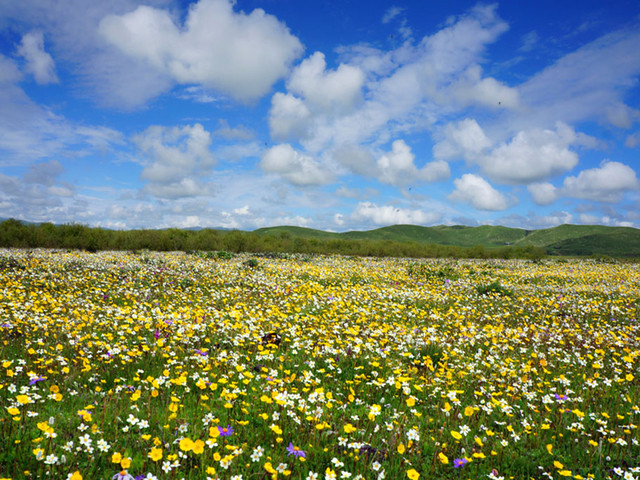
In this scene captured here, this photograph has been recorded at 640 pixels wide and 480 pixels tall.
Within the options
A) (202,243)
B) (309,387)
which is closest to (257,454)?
(309,387)

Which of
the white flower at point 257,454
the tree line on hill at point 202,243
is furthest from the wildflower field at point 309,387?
the tree line on hill at point 202,243

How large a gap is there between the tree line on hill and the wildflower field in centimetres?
2066

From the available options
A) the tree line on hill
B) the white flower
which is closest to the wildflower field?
the white flower

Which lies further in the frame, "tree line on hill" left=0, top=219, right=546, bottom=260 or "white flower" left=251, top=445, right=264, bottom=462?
"tree line on hill" left=0, top=219, right=546, bottom=260

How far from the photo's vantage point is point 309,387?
4887 millimetres

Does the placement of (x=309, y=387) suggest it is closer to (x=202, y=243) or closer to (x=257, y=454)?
(x=257, y=454)

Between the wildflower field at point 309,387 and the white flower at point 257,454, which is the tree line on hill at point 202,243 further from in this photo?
the white flower at point 257,454

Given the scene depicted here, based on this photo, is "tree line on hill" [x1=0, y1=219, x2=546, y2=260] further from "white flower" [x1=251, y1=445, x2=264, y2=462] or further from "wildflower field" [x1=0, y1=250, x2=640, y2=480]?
"white flower" [x1=251, y1=445, x2=264, y2=462]

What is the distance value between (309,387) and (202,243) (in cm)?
3359

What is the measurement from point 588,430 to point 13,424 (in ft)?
22.5

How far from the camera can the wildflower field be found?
3.30 metres

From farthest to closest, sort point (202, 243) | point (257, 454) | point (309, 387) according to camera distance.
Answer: point (202, 243) → point (309, 387) → point (257, 454)

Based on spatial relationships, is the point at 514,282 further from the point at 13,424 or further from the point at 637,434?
the point at 13,424

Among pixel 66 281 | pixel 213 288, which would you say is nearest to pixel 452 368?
pixel 213 288
